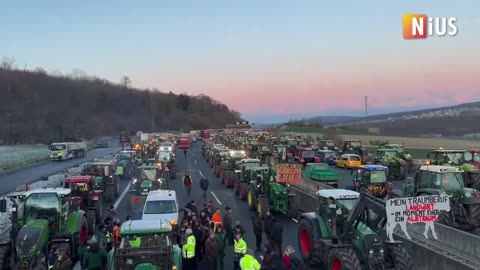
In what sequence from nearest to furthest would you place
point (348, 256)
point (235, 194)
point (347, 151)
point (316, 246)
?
point (348, 256) → point (316, 246) → point (235, 194) → point (347, 151)

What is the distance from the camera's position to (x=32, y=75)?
132 meters

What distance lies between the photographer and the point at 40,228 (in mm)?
13766

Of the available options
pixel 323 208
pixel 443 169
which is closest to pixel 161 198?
pixel 323 208

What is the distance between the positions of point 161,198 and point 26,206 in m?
5.13

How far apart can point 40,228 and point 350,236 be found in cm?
848

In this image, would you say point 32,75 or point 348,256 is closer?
point 348,256

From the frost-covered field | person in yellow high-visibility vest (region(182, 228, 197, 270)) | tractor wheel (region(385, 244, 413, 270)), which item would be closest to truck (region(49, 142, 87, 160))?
the frost-covered field

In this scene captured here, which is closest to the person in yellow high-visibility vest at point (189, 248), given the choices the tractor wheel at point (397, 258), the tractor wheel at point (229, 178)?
the tractor wheel at point (397, 258)

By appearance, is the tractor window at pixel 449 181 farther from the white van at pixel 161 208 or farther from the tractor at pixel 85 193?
the tractor at pixel 85 193

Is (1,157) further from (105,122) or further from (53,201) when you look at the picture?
(105,122)

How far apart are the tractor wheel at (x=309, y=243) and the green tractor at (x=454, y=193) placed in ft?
18.0

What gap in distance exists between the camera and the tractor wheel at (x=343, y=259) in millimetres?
11125

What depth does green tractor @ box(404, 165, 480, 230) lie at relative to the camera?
58.0 ft

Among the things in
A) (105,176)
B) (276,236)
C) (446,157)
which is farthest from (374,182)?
(105,176)
